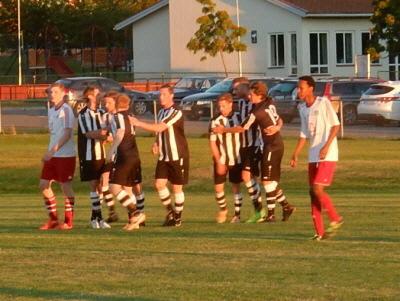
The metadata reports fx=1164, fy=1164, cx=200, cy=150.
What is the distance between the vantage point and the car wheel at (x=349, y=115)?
127 ft

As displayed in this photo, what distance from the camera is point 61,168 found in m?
15.4

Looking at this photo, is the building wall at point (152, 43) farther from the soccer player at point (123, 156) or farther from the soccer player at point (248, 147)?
the soccer player at point (123, 156)

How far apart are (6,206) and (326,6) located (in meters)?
44.5

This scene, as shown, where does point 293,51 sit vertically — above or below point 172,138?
above

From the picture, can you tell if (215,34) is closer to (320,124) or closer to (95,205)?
(95,205)

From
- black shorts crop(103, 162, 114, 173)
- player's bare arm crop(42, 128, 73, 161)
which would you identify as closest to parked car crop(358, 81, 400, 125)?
black shorts crop(103, 162, 114, 173)

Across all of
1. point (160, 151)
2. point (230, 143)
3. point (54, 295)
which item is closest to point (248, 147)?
point (230, 143)

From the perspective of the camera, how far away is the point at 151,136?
36906mm

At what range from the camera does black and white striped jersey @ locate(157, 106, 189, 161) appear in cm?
1528

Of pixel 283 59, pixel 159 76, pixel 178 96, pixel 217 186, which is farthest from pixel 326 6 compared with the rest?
pixel 217 186

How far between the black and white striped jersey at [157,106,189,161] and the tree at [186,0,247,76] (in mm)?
46796

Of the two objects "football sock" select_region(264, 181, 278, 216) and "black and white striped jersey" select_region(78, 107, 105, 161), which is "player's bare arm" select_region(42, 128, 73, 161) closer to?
"black and white striped jersey" select_region(78, 107, 105, 161)

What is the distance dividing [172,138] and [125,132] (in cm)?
78

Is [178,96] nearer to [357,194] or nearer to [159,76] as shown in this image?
[159,76]
